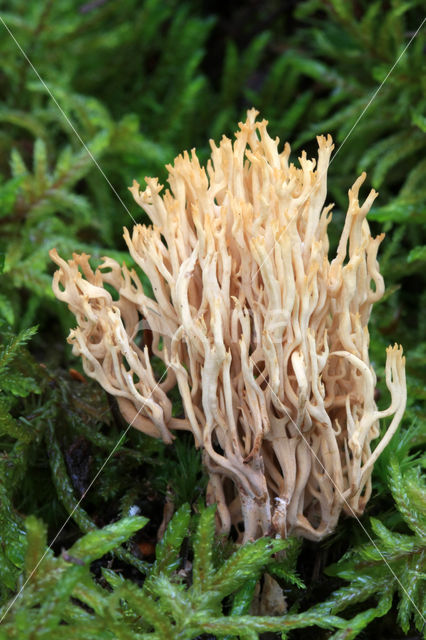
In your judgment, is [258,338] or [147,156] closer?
[258,338]

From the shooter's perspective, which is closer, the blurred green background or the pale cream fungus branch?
the pale cream fungus branch

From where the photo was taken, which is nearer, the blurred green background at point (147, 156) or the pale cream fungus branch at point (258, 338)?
the pale cream fungus branch at point (258, 338)

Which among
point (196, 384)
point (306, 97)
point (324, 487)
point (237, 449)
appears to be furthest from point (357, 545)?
point (306, 97)

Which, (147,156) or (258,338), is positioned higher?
(147,156)
